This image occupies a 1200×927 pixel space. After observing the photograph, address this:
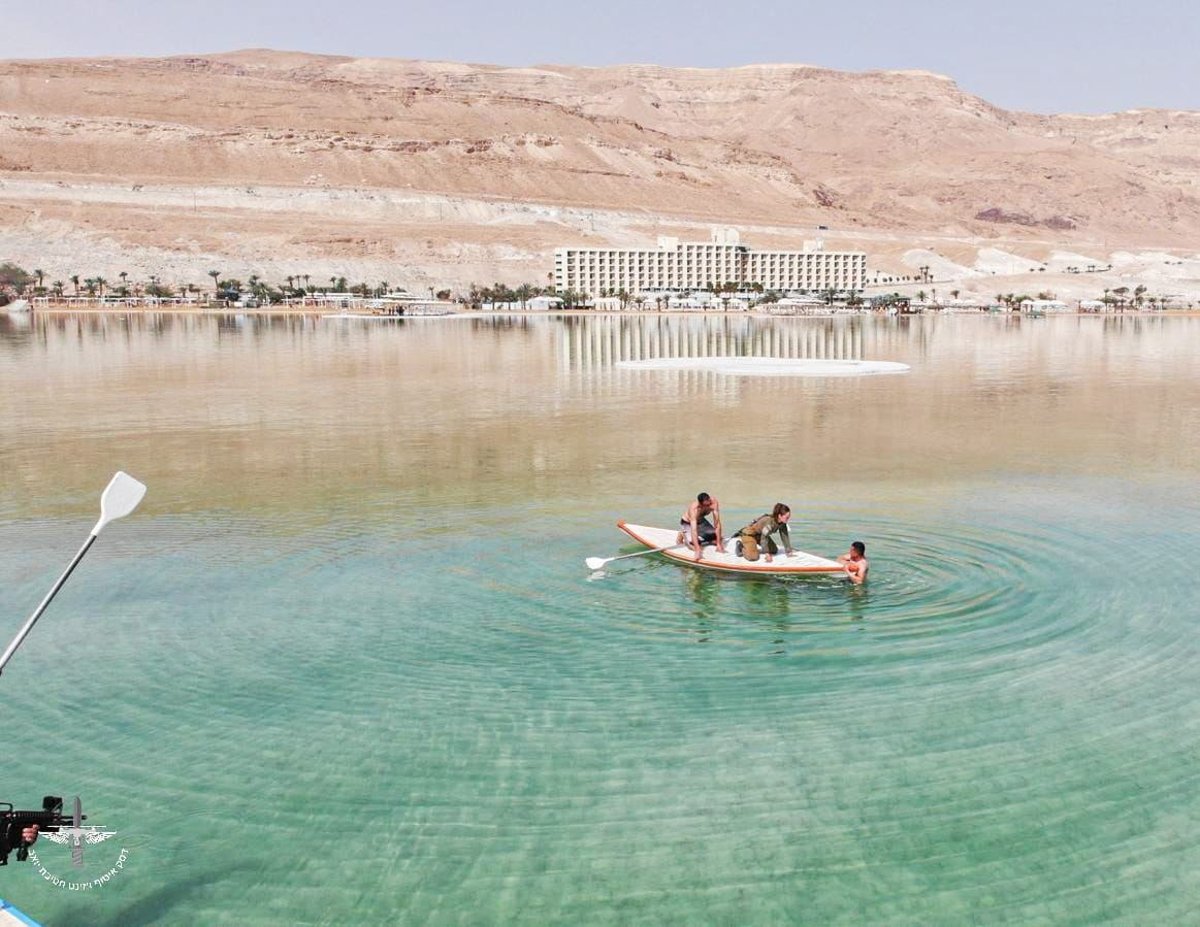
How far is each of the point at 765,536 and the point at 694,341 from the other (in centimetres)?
8222

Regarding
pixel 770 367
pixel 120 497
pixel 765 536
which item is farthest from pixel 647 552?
pixel 770 367

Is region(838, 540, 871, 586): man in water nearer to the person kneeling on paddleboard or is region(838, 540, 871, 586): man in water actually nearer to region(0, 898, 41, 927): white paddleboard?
the person kneeling on paddleboard

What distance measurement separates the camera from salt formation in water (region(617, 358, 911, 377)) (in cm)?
6288

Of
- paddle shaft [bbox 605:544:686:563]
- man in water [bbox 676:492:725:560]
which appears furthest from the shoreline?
man in water [bbox 676:492:725:560]

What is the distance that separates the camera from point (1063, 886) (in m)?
10.2

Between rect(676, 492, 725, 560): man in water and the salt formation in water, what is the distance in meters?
41.9

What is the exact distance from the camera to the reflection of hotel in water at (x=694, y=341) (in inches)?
3187

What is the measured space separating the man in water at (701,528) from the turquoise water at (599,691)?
892 millimetres

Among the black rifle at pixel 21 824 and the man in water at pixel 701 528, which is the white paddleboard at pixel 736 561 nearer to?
the man in water at pixel 701 528

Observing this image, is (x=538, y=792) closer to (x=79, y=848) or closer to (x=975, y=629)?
(x=79, y=848)

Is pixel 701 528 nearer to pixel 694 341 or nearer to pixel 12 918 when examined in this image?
pixel 12 918

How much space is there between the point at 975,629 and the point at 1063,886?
6791 millimetres

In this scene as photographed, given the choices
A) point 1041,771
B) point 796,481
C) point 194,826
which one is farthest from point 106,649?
point 796,481

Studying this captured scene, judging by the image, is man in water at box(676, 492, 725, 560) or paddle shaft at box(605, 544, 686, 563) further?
paddle shaft at box(605, 544, 686, 563)
